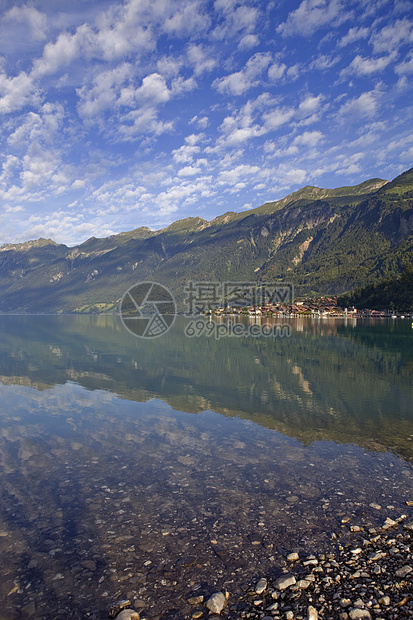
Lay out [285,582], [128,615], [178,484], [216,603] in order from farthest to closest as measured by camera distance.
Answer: [178,484]
[285,582]
[216,603]
[128,615]

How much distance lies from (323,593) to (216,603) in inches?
90.5

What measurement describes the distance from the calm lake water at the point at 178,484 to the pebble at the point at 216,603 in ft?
1.32

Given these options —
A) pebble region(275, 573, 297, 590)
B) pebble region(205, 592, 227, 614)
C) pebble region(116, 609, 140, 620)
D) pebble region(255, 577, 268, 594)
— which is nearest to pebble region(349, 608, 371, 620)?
pebble region(275, 573, 297, 590)

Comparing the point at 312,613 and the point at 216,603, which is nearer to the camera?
the point at 312,613

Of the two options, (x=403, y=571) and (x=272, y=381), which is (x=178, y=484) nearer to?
(x=403, y=571)

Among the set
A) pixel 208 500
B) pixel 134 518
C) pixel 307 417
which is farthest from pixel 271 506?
pixel 307 417

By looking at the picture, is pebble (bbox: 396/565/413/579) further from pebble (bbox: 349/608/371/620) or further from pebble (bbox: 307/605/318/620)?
pebble (bbox: 307/605/318/620)

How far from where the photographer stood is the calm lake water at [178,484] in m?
8.78

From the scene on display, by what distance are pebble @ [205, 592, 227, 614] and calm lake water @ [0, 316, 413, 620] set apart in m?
0.40

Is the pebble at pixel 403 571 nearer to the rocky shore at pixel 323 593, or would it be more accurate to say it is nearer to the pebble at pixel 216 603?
the rocky shore at pixel 323 593

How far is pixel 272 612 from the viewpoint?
7.29 metres

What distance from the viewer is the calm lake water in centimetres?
878

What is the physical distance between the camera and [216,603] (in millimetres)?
7645
